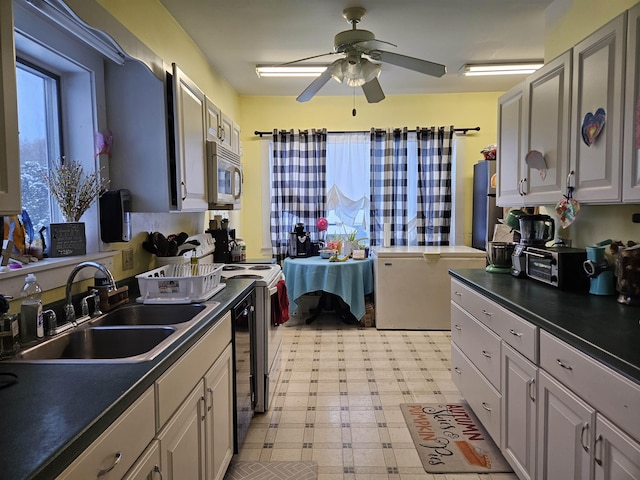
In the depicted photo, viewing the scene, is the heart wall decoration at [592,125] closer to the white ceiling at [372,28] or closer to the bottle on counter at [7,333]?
the white ceiling at [372,28]

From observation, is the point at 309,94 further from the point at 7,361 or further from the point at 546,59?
the point at 7,361

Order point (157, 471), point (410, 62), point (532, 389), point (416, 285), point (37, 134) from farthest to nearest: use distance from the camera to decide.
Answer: point (416, 285), point (410, 62), point (37, 134), point (532, 389), point (157, 471)

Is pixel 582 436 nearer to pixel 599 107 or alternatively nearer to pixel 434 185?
pixel 599 107

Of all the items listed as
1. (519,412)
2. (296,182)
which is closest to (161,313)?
(519,412)

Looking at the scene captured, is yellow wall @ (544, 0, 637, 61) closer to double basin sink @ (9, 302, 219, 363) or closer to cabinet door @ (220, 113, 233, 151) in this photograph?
cabinet door @ (220, 113, 233, 151)

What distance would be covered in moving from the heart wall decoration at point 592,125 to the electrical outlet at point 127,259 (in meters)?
2.32

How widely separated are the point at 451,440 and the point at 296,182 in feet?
10.7

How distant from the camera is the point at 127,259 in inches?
87.7

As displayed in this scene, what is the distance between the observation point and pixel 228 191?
2.99 meters

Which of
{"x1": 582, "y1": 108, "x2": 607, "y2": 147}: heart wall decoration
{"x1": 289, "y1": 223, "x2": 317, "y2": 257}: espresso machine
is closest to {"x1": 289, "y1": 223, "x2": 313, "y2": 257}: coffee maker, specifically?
A: {"x1": 289, "y1": 223, "x2": 317, "y2": 257}: espresso machine

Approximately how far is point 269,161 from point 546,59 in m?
2.98

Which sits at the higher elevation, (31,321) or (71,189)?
(71,189)

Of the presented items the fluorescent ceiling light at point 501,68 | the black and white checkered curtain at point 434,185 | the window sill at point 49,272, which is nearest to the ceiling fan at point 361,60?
the fluorescent ceiling light at point 501,68

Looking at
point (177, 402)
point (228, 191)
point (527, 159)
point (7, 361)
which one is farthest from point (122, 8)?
point (527, 159)
